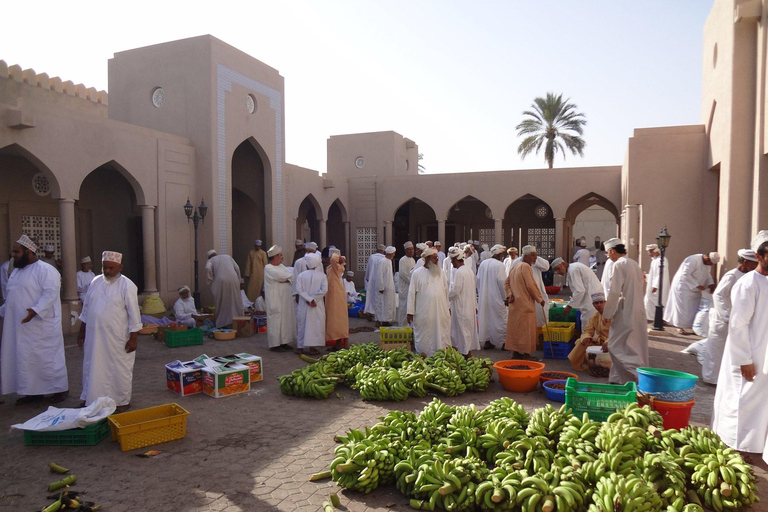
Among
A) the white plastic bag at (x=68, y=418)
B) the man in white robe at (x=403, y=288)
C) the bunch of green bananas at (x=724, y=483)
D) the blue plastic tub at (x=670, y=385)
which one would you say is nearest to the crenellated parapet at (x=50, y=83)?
the man in white robe at (x=403, y=288)

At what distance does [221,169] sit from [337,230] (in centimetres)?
764

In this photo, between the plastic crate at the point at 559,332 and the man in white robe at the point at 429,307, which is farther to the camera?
the plastic crate at the point at 559,332

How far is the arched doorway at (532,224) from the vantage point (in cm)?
2069

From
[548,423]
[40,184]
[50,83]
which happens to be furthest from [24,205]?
[548,423]

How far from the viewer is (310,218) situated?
21.1 metres

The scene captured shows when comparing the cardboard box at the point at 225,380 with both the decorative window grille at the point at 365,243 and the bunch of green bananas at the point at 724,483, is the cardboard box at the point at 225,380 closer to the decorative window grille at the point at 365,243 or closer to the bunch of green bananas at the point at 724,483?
the bunch of green bananas at the point at 724,483

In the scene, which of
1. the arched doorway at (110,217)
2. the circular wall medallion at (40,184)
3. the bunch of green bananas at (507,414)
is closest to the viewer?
the bunch of green bananas at (507,414)

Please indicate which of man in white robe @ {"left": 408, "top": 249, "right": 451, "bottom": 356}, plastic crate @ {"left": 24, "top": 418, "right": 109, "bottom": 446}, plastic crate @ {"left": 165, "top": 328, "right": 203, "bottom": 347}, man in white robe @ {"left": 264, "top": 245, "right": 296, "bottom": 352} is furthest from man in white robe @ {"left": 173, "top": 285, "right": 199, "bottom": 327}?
plastic crate @ {"left": 24, "top": 418, "right": 109, "bottom": 446}

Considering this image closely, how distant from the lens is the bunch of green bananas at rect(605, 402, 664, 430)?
148 inches

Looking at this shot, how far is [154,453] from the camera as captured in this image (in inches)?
165

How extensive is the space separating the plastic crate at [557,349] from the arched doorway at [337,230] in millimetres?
12160

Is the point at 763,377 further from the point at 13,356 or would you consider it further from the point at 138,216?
the point at 138,216

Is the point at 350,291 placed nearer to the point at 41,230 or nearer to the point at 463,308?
the point at 463,308

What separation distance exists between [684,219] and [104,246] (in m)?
14.7
